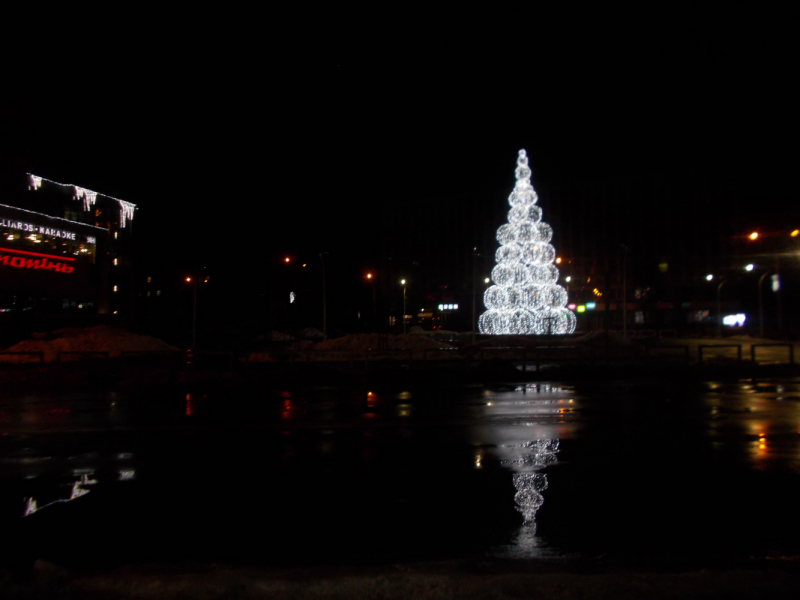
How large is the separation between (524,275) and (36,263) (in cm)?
4329

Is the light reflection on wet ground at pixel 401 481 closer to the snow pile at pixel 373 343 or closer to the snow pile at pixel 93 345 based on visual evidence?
the snow pile at pixel 93 345

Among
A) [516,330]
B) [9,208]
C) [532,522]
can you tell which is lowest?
[532,522]

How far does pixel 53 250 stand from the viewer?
175 ft

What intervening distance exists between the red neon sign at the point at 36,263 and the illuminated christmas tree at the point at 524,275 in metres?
40.7

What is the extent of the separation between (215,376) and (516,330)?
79.4 feet

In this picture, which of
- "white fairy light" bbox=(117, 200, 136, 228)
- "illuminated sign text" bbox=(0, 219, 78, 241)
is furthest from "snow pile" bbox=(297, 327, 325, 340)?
"white fairy light" bbox=(117, 200, 136, 228)

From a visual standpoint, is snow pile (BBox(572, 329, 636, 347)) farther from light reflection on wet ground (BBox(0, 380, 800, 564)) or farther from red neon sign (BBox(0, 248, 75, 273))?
red neon sign (BBox(0, 248, 75, 273))

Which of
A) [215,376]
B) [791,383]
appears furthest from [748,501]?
[215,376]

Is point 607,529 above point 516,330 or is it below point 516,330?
below

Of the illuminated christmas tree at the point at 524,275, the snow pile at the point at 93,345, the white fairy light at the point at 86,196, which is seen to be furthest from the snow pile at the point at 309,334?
the white fairy light at the point at 86,196

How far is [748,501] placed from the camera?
6.44 metres

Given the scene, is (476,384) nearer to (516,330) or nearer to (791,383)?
(791,383)

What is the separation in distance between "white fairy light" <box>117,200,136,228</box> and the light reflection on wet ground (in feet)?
220

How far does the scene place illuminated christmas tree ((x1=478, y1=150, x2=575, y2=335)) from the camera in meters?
38.5
